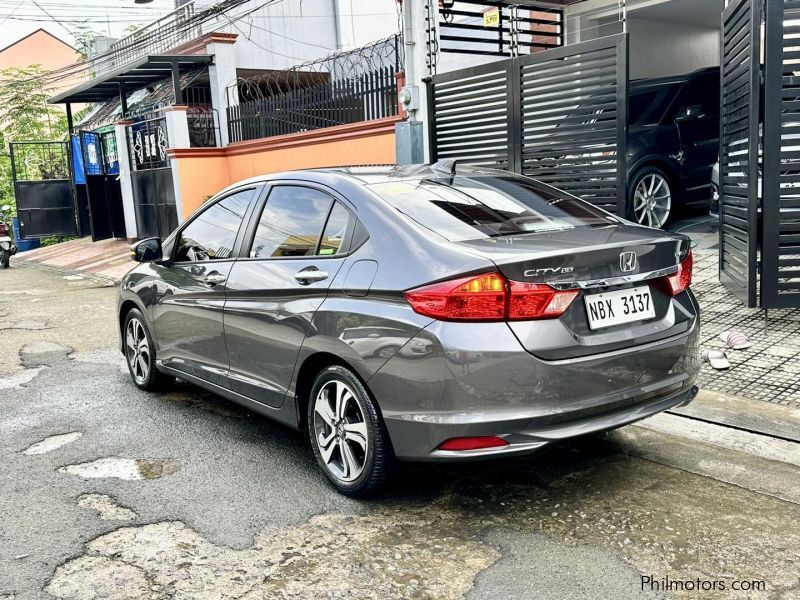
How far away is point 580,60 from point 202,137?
34.9ft

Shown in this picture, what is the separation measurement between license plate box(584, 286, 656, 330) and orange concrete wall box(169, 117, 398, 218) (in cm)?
801

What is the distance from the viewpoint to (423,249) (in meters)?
3.43

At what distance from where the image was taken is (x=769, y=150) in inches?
238

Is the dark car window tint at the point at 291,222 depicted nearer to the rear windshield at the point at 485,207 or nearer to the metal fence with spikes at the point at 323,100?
the rear windshield at the point at 485,207

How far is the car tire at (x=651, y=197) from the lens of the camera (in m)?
9.52

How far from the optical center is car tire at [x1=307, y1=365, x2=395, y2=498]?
3.56 meters

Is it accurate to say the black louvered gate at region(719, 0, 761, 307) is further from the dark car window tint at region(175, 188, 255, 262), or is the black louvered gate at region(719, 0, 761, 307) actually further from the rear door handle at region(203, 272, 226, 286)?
the rear door handle at region(203, 272, 226, 286)

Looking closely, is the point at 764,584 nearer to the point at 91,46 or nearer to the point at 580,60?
the point at 580,60

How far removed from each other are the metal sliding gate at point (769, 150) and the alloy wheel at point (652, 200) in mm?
2999

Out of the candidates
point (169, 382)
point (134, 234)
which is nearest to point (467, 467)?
point (169, 382)

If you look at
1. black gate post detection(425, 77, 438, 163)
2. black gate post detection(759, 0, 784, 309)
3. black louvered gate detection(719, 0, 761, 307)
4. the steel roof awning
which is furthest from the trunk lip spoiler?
the steel roof awning

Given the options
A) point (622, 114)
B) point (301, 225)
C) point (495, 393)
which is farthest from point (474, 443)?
point (622, 114)

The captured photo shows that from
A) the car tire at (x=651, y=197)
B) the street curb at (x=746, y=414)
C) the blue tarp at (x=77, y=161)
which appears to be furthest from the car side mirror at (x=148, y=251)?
the blue tarp at (x=77, y=161)

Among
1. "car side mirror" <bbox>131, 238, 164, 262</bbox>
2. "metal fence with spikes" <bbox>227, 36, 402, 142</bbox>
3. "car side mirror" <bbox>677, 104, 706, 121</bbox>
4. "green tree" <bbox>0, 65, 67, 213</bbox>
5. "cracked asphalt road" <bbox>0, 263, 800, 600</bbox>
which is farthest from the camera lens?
"green tree" <bbox>0, 65, 67, 213</bbox>
